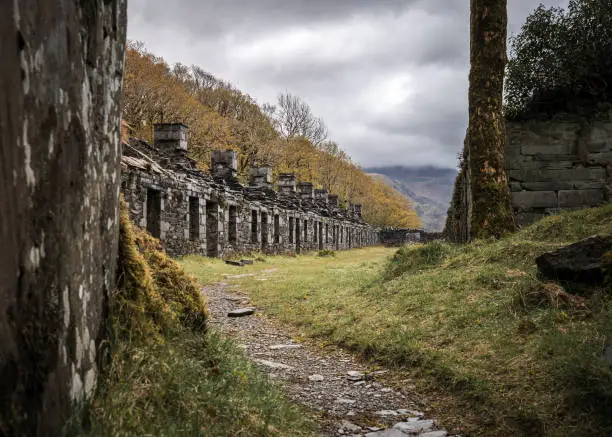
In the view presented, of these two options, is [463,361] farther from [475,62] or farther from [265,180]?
[265,180]

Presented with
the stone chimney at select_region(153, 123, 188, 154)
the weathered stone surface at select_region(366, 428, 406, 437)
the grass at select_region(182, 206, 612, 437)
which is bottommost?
the weathered stone surface at select_region(366, 428, 406, 437)

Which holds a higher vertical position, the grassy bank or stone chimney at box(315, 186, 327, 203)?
stone chimney at box(315, 186, 327, 203)

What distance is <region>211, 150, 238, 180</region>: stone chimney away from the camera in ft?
84.6

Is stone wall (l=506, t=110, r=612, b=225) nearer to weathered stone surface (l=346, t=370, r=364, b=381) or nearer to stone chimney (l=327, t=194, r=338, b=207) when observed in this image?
weathered stone surface (l=346, t=370, r=364, b=381)

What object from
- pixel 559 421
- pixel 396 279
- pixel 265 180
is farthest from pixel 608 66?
pixel 265 180

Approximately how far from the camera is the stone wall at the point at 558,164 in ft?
46.9

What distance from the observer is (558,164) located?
571 inches

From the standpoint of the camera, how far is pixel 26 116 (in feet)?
6.04

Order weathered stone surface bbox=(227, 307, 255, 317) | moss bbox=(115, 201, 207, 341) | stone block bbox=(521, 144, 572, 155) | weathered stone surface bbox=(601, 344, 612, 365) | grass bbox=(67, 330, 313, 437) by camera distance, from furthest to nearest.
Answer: stone block bbox=(521, 144, 572, 155) < weathered stone surface bbox=(227, 307, 255, 317) < weathered stone surface bbox=(601, 344, 612, 365) < moss bbox=(115, 201, 207, 341) < grass bbox=(67, 330, 313, 437)

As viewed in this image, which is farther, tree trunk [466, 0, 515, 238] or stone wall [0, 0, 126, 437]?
tree trunk [466, 0, 515, 238]

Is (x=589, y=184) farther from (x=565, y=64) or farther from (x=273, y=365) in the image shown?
(x=273, y=365)

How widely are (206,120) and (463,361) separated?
35516 millimetres

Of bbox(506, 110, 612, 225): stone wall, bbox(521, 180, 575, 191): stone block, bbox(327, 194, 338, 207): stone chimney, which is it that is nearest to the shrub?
bbox(506, 110, 612, 225): stone wall

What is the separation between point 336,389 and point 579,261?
9.43 ft
